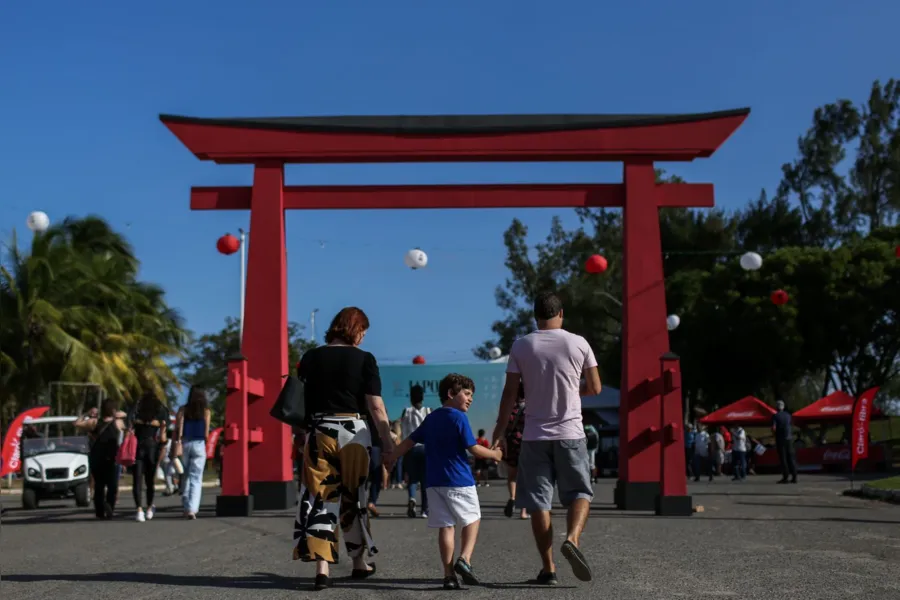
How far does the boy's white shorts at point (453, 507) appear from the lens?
7.25 m

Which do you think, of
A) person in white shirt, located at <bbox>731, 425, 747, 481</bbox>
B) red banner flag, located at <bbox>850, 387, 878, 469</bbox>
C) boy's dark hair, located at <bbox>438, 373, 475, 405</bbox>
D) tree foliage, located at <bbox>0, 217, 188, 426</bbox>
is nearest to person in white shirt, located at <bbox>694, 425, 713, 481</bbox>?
person in white shirt, located at <bbox>731, 425, 747, 481</bbox>

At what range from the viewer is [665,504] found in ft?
46.5

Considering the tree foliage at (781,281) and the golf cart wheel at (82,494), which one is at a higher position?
the tree foliage at (781,281)

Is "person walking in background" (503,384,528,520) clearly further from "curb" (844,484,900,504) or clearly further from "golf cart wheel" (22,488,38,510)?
"golf cart wheel" (22,488,38,510)

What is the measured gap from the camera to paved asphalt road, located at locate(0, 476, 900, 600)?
6820mm

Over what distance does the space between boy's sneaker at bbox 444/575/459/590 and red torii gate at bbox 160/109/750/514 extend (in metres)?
8.93

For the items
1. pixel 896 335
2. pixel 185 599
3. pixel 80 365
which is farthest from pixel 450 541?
pixel 896 335

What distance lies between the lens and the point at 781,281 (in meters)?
47.3

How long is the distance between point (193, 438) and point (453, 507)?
26.2 feet

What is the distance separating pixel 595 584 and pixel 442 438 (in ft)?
4.32

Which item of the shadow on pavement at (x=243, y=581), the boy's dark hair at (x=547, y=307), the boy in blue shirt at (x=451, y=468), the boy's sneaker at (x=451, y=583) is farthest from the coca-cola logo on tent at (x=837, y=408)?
the boy's sneaker at (x=451, y=583)

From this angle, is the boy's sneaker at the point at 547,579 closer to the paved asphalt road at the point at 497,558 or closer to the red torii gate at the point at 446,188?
the paved asphalt road at the point at 497,558

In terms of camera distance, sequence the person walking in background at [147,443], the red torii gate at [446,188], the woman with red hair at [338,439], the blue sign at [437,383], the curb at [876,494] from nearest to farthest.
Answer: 1. the woman with red hair at [338,439]
2. the person walking in background at [147,443]
3. the red torii gate at [446,188]
4. the curb at [876,494]
5. the blue sign at [437,383]

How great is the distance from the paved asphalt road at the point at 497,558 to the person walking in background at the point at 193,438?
338mm
